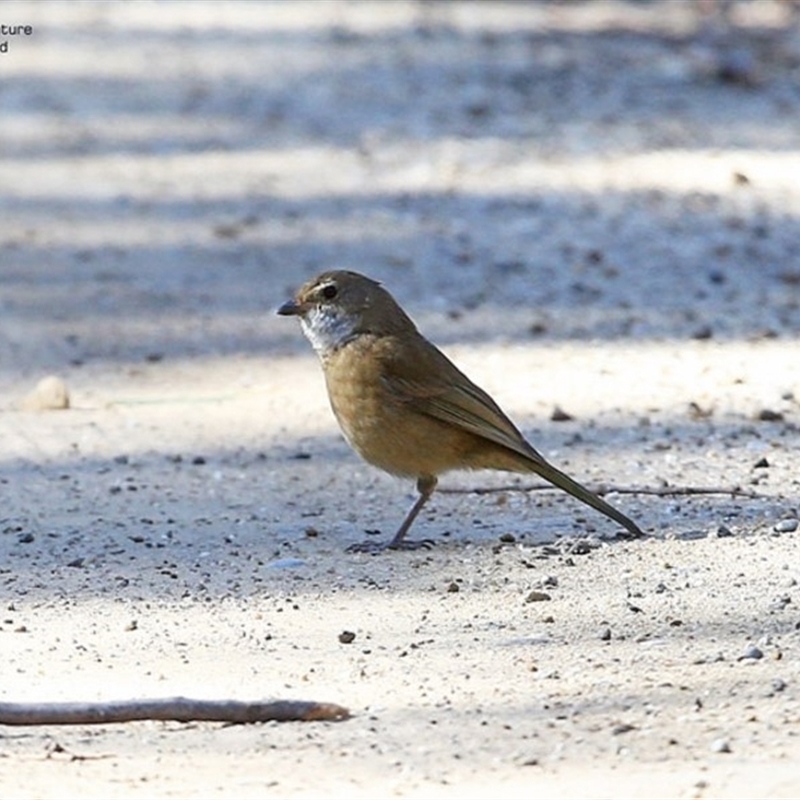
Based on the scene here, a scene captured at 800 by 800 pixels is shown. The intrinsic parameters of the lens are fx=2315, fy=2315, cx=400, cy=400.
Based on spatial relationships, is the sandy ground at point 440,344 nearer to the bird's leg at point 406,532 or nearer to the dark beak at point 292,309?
the bird's leg at point 406,532

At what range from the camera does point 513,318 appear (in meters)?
10.5

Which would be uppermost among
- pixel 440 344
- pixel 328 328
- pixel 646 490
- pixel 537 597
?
pixel 328 328

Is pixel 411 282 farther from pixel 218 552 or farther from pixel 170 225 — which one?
pixel 218 552

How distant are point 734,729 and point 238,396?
14.6ft

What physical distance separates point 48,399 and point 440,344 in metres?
1.80

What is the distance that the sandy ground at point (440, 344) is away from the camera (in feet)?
17.9

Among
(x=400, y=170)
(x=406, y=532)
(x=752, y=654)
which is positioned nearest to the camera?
(x=752, y=654)

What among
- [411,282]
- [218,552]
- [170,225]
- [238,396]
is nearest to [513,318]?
[411,282]

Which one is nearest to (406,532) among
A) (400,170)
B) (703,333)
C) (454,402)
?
(454,402)

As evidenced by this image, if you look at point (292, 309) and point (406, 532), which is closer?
point (406, 532)

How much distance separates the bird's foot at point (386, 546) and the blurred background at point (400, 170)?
2886 mm

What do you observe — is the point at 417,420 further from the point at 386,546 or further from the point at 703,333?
the point at 703,333

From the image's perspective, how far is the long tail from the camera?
23.3 feet

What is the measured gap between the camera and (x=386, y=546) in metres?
Result: 7.20
